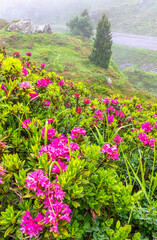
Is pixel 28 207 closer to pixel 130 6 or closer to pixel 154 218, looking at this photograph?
pixel 154 218

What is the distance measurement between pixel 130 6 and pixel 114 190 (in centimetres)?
11176

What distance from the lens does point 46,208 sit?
0.96 meters

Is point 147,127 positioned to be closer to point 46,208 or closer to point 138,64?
point 46,208

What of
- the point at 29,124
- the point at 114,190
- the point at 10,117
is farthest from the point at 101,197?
the point at 10,117

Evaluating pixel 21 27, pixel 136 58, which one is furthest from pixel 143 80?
pixel 21 27

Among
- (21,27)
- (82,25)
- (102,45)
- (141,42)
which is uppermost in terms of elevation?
(82,25)

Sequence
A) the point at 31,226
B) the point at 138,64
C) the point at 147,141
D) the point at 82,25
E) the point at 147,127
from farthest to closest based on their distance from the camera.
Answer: the point at 82,25
the point at 138,64
the point at 147,127
the point at 147,141
the point at 31,226

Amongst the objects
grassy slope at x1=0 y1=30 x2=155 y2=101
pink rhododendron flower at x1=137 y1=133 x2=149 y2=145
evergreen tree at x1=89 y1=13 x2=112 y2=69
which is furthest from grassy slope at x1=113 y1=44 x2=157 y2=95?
pink rhododendron flower at x1=137 y1=133 x2=149 y2=145

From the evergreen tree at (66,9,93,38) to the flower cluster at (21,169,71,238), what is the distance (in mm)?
39090

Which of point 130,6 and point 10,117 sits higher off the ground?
point 130,6

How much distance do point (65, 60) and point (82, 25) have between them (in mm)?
21322

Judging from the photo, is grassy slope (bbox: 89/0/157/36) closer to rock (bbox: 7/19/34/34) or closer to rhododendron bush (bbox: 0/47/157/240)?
rock (bbox: 7/19/34/34)

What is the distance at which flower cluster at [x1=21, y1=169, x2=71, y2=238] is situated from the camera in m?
0.85

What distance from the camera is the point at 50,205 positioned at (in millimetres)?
867
